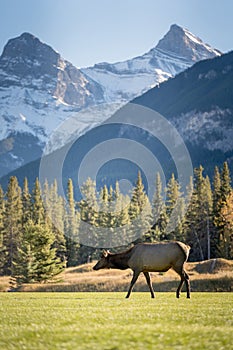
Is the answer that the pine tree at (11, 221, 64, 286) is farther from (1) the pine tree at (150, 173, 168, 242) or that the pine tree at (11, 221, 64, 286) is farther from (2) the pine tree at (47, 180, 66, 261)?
(1) the pine tree at (150, 173, 168, 242)

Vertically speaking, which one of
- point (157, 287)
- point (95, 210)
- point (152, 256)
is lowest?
point (157, 287)

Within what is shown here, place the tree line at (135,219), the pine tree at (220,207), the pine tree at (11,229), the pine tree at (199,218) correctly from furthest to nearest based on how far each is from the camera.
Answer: the pine tree at (11,229) < the pine tree at (199,218) < the tree line at (135,219) < the pine tree at (220,207)

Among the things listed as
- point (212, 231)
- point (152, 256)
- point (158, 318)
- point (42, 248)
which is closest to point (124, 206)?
point (212, 231)

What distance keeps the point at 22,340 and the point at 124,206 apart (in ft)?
277

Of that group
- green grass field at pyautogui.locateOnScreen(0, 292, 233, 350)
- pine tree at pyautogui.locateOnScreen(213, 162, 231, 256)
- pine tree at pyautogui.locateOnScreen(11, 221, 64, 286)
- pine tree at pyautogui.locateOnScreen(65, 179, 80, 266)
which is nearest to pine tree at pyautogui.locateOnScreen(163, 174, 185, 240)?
pine tree at pyautogui.locateOnScreen(213, 162, 231, 256)

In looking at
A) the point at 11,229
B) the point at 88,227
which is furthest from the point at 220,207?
the point at 11,229

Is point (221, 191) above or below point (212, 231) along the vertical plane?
above

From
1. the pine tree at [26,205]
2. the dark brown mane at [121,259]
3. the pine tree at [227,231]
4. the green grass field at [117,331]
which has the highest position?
the pine tree at [26,205]

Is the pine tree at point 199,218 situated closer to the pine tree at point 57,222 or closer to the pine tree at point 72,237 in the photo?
the pine tree at point 72,237

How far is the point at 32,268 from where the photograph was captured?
54625mm

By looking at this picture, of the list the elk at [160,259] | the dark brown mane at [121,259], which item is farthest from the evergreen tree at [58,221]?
the elk at [160,259]

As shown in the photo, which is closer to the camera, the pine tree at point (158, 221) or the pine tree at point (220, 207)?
the pine tree at point (220, 207)

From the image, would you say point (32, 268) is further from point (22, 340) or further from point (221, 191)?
point (22, 340)

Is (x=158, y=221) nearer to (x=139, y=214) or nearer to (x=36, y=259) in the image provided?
(x=139, y=214)
